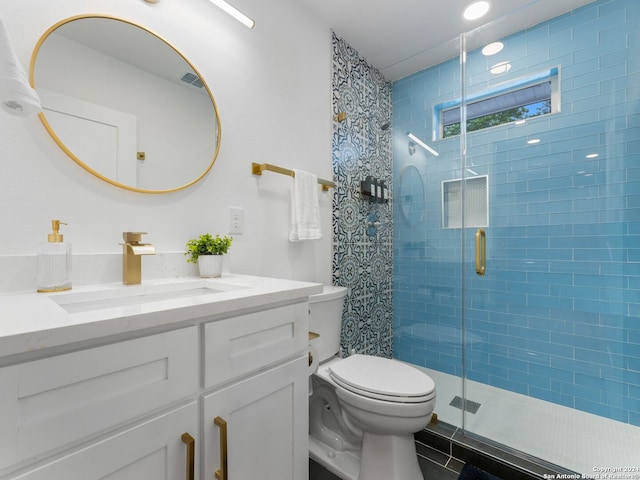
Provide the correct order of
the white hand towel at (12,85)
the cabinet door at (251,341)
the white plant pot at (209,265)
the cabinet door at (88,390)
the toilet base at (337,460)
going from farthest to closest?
the toilet base at (337,460) → the white plant pot at (209,265) → the cabinet door at (251,341) → the white hand towel at (12,85) → the cabinet door at (88,390)

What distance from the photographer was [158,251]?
1.08 meters

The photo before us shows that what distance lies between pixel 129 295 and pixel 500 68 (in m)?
2.37

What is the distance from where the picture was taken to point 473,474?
1353 mm

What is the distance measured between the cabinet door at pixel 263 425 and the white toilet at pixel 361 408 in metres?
0.36

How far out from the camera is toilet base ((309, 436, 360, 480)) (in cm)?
132

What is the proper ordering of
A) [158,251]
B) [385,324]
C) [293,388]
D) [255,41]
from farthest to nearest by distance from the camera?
[385,324], [255,41], [158,251], [293,388]

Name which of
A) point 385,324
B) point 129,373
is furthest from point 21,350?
point 385,324

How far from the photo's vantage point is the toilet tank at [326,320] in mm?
1426

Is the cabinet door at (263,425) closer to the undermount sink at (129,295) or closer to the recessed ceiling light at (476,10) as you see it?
the undermount sink at (129,295)

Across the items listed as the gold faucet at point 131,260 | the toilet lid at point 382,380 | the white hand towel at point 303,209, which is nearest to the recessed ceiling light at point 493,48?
the white hand towel at point 303,209

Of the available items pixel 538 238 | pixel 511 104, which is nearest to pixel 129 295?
pixel 538 238

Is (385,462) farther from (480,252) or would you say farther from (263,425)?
(480,252)

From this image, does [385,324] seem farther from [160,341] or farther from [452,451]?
[160,341]

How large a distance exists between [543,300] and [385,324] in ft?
3.37
